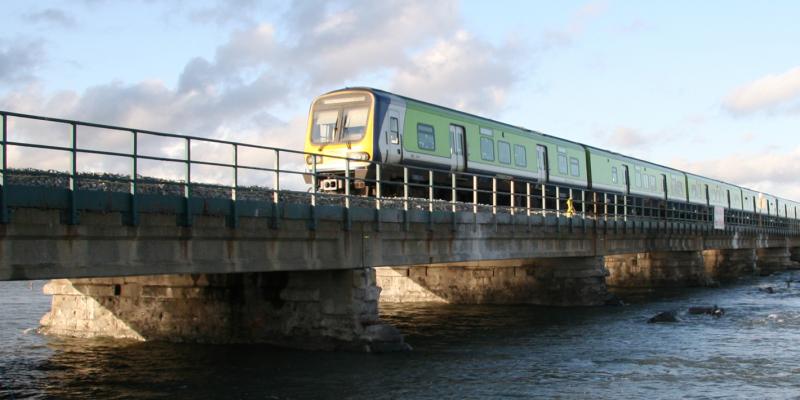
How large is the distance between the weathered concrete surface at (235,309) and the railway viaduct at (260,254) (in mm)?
32

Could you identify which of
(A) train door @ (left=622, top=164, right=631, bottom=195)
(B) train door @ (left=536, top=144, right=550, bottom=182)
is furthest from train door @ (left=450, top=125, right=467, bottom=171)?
(A) train door @ (left=622, top=164, right=631, bottom=195)

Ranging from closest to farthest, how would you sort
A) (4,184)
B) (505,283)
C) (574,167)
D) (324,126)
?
(4,184)
(324,126)
(505,283)
(574,167)

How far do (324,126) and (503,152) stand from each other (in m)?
8.39

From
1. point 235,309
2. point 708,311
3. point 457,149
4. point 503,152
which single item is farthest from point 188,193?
point 708,311

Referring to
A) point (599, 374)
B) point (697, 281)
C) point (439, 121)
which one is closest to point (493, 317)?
point (439, 121)

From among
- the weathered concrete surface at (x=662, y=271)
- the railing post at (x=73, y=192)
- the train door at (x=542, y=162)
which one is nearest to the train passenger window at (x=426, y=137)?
the train door at (x=542, y=162)

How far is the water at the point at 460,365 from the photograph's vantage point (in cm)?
1534

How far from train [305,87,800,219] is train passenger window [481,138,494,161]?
36 millimetres

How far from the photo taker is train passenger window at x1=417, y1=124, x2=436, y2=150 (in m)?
25.9

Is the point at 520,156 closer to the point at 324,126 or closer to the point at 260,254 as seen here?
the point at 324,126

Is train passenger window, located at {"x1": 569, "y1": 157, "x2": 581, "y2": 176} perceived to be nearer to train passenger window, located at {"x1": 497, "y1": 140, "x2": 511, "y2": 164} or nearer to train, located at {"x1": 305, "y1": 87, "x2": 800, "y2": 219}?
train, located at {"x1": 305, "y1": 87, "x2": 800, "y2": 219}

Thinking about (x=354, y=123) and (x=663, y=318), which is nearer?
(x=354, y=123)

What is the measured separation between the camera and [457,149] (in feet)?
91.7

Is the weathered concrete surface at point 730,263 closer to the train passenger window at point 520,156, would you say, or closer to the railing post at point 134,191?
the train passenger window at point 520,156
